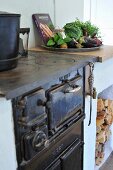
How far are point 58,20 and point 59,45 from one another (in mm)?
435

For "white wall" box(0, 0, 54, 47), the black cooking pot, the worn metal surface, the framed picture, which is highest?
"white wall" box(0, 0, 54, 47)

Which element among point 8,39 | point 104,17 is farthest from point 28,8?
point 104,17

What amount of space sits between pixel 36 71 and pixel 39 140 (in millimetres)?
266

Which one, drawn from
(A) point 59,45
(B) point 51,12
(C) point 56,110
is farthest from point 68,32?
(C) point 56,110

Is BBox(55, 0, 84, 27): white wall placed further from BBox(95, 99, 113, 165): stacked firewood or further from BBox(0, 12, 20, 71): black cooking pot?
BBox(0, 12, 20, 71): black cooking pot

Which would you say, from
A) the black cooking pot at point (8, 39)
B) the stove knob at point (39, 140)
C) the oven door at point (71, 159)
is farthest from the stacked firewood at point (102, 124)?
the black cooking pot at point (8, 39)

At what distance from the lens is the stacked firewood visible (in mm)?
1694

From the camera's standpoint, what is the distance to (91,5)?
208cm

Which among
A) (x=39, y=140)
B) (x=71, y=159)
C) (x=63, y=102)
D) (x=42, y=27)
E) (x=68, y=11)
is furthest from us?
(x=68, y=11)

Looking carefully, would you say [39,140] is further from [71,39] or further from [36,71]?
[71,39]

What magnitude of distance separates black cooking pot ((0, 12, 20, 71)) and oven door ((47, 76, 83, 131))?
0.65ft

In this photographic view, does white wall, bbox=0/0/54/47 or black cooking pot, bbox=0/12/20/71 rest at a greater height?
white wall, bbox=0/0/54/47

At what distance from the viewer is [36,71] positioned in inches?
35.6

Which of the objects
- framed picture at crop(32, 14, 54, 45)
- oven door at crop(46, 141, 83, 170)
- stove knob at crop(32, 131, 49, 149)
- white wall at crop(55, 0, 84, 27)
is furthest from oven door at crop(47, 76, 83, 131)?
white wall at crop(55, 0, 84, 27)
